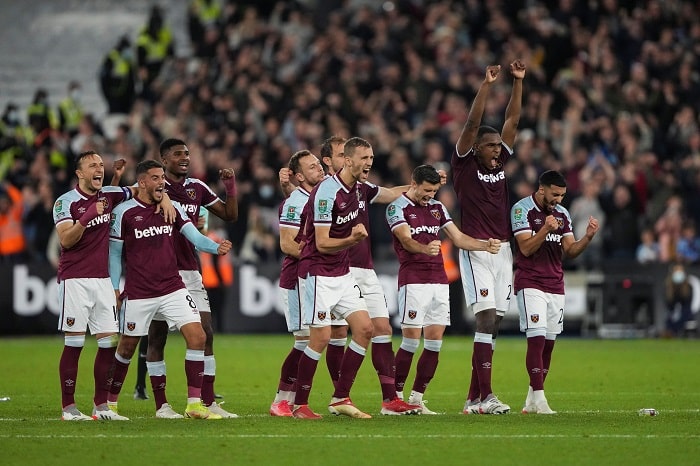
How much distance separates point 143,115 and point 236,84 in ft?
6.46

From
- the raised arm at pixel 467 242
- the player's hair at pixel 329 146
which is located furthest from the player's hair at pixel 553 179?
the player's hair at pixel 329 146

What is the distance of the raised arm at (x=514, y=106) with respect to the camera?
12.8m

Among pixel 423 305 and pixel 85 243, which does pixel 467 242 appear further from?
pixel 85 243

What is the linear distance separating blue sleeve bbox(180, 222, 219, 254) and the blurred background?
11.3 metres

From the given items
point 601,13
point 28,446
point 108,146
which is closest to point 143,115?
point 108,146

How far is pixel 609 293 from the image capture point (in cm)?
2359

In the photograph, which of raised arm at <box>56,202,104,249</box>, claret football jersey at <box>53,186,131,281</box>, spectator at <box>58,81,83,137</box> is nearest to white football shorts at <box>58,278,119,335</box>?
claret football jersey at <box>53,186,131,281</box>

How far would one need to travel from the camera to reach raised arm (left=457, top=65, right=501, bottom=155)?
12383 mm

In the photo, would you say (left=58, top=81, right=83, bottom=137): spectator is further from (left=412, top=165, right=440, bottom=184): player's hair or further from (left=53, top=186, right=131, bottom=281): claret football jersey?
(left=412, top=165, right=440, bottom=184): player's hair

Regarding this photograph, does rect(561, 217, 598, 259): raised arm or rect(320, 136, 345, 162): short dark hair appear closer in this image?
rect(561, 217, 598, 259): raised arm

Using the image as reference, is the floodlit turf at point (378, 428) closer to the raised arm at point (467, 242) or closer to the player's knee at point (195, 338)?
the player's knee at point (195, 338)

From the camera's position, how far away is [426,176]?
12.8 m

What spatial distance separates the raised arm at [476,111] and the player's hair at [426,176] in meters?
0.32

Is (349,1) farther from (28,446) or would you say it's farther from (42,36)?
(28,446)
